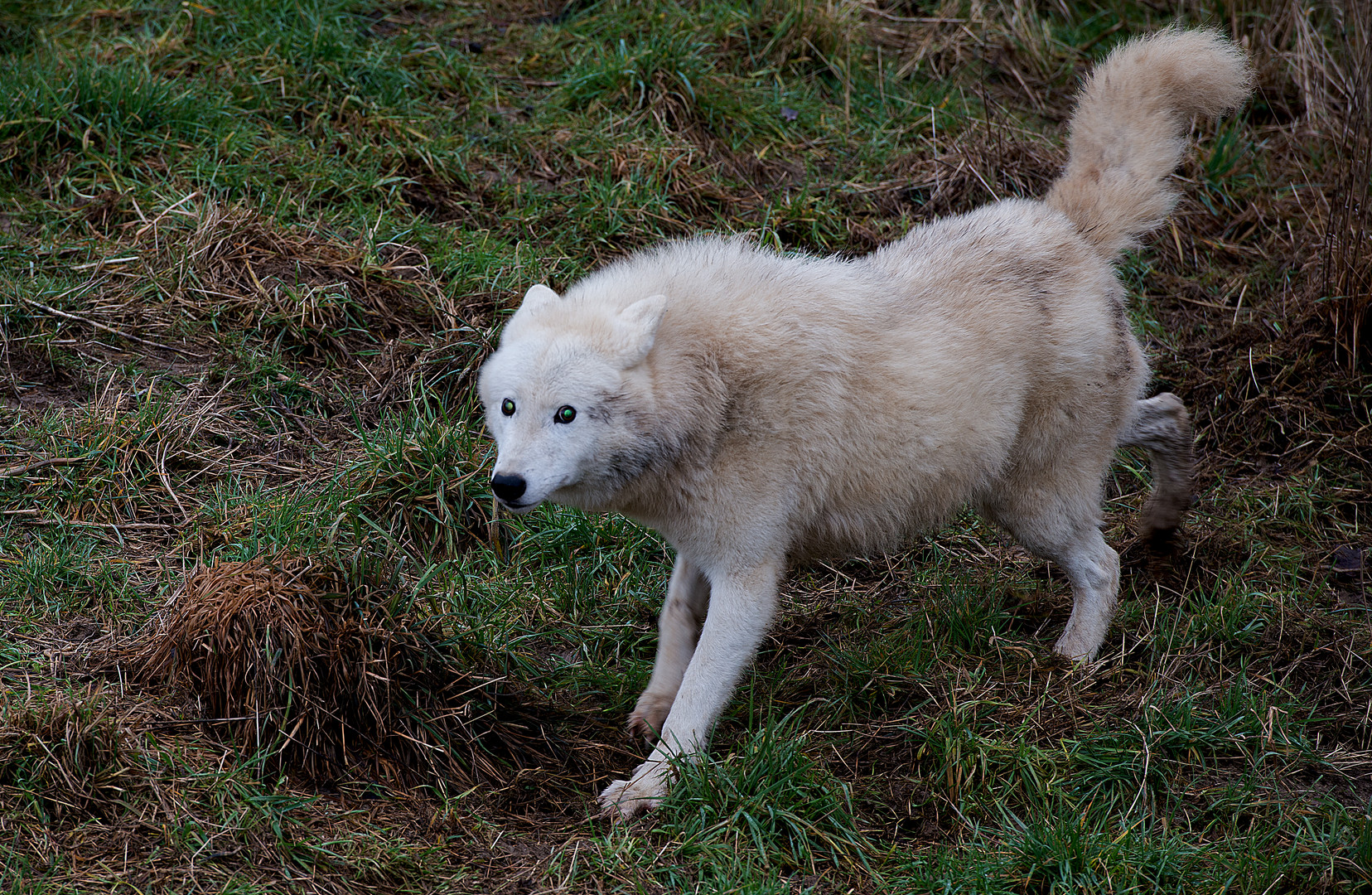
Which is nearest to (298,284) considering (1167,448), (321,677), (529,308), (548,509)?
(548,509)

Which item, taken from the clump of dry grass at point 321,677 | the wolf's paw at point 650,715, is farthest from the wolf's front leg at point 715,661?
the clump of dry grass at point 321,677

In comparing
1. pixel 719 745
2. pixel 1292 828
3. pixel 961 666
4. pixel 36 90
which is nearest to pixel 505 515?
pixel 719 745

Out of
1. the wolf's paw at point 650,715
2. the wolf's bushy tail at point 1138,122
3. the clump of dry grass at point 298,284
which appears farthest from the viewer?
the clump of dry grass at point 298,284

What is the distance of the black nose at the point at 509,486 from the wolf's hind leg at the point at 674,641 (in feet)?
2.92

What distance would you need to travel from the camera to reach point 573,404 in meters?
3.63

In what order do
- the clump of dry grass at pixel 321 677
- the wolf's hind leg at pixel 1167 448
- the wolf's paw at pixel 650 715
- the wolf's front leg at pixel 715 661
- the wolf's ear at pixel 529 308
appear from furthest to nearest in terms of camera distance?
the wolf's hind leg at pixel 1167 448 < the wolf's paw at pixel 650 715 < the wolf's ear at pixel 529 308 < the wolf's front leg at pixel 715 661 < the clump of dry grass at pixel 321 677

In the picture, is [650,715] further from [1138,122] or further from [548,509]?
[1138,122]

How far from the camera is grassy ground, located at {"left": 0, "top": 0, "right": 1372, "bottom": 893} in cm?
352

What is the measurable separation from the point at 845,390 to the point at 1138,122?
167cm

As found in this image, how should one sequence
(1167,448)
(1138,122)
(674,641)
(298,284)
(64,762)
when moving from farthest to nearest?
(298,284), (1167,448), (1138,122), (674,641), (64,762)

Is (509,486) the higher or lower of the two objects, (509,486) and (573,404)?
the lower

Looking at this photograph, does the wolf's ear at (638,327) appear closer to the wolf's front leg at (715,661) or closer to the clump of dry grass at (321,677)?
the wolf's front leg at (715,661)

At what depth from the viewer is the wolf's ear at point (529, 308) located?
13.0ft

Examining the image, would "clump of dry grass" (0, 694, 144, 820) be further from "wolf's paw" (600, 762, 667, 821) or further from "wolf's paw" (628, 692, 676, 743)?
"wolf's paw" (628, 692, 676, 743)
